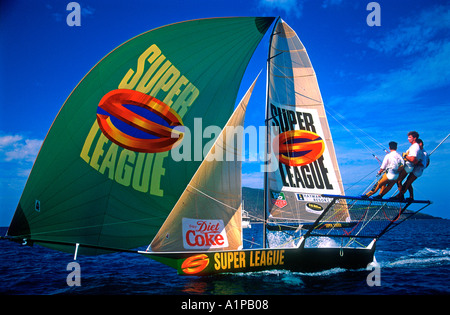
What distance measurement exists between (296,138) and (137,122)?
6.26 m

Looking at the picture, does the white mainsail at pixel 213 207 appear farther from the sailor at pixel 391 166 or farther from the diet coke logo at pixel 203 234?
the sailor at pixel 391 166

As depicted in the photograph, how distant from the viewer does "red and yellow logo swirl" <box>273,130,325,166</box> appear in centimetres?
1164

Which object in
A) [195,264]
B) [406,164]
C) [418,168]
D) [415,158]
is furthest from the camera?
[195,264]

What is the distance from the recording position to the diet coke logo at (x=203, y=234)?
30.2 feet

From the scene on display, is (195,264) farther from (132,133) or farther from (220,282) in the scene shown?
(132,133)

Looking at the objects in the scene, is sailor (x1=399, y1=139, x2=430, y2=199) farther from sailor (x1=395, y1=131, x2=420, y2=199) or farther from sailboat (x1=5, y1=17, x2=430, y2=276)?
sailboat (x1=5, y1=17, x2=430, y2=276)

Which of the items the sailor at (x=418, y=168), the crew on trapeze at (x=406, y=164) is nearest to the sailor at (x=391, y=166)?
the crew on trapeze at (x=406, y=164)

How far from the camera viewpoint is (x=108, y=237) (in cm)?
1015

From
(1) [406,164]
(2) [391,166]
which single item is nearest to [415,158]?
(1) [406,164]

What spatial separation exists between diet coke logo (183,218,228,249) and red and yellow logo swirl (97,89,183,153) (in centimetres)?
329

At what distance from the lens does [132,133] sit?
10383mm

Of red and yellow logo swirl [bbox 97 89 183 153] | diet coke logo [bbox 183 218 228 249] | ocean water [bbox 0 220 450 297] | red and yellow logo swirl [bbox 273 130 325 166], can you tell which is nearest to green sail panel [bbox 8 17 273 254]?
red and yellow logo swirl [bbox 97 89 183 153]
